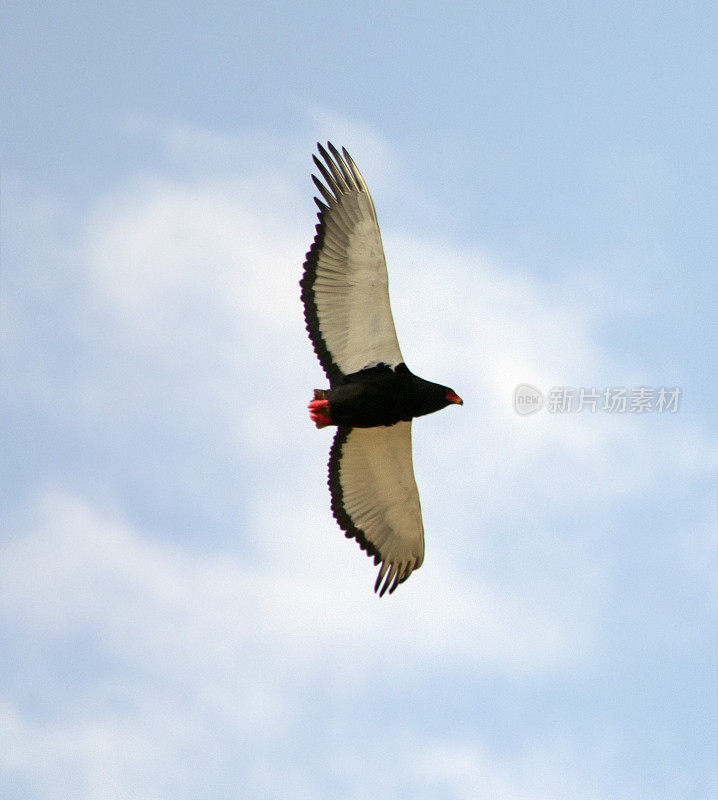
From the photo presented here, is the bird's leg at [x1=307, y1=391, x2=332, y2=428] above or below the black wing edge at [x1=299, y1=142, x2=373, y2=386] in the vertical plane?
→ below

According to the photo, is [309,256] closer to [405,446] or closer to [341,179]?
[341,179]

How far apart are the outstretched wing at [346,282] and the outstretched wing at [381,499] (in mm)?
1143

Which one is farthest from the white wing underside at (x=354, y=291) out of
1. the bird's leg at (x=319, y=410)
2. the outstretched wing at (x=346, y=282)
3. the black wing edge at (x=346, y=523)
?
the black wing edge at (x=346, y=523)

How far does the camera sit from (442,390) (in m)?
19.4

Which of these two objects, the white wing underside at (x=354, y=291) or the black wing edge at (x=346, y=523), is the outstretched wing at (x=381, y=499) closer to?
the black wing edge at (x=346, y=523)

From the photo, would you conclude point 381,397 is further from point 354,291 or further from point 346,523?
point 346,523

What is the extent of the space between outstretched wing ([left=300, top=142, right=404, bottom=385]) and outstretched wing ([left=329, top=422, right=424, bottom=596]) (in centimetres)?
114

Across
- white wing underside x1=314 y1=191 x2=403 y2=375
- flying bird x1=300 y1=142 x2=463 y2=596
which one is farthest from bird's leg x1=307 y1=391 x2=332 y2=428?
white wing underside x1=314 y1=191 x2=403 y2=375

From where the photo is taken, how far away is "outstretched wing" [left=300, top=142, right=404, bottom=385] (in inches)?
754

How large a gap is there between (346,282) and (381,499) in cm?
314

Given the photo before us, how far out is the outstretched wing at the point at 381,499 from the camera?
20000 millimetres

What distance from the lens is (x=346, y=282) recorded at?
19234mm

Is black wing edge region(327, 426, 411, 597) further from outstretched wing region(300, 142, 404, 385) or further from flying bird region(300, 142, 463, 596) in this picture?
outstretched wing region(300, 142, 404, 385)

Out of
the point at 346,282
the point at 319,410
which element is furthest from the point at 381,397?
the point at 346,282
